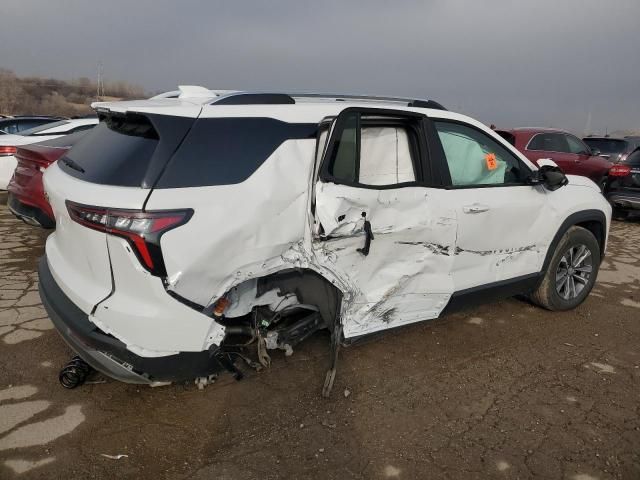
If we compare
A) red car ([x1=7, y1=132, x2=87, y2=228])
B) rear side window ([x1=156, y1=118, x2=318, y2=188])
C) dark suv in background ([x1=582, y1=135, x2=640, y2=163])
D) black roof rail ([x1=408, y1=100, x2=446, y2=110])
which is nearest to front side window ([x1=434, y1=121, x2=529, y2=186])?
black roof rail ([x1=408, y1=100, x2=446, y2=110])

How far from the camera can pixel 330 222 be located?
2.54 m

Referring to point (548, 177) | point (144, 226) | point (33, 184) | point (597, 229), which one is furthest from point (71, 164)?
point (597, 229)

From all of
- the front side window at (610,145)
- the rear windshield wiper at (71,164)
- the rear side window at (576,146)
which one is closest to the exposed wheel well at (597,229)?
the rear windshield wiper at (71,164)

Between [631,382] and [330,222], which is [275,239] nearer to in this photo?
[330,222]

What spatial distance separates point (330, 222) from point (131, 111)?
1.14 m

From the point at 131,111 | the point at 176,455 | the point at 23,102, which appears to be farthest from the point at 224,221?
the point at 23,102

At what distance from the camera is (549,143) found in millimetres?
9352

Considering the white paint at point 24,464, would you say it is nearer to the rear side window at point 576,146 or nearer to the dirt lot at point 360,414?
the dirt lot at point 360,414

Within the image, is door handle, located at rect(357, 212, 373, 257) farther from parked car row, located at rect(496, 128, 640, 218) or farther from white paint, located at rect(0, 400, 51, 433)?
parked car row, located at rect(496, 128, 640, 218)

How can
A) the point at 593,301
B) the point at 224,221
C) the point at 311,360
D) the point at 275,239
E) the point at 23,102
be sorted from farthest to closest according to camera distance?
the point at 23,102 < the point at 593,301 < the point at 311,360 < the point at 275,239 < the point at 224,221

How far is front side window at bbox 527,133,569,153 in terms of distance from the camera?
914cm

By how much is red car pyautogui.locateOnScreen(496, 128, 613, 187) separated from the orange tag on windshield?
20.0 feet

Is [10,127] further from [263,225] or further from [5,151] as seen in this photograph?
[263,225]

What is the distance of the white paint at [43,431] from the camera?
2.36 m
